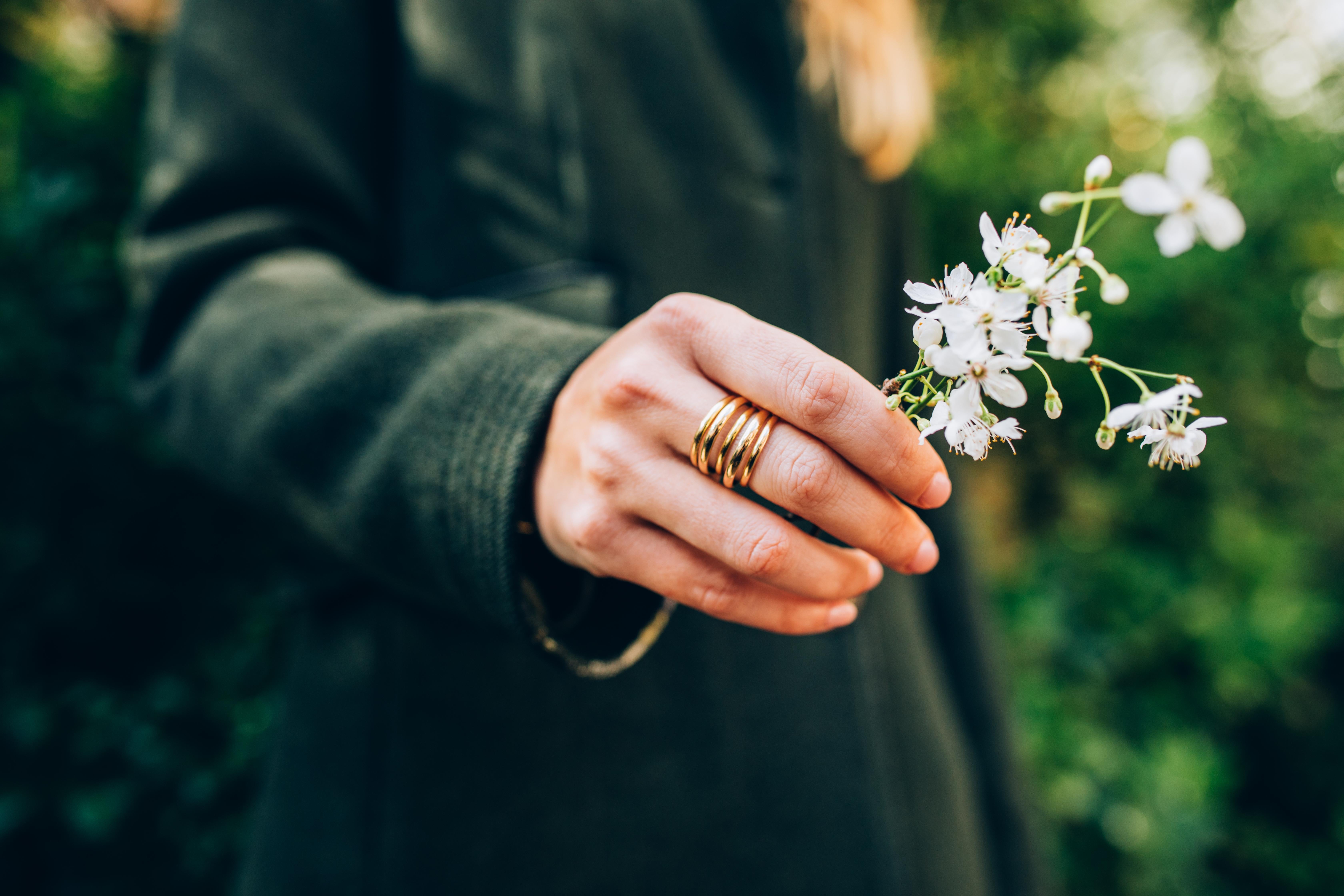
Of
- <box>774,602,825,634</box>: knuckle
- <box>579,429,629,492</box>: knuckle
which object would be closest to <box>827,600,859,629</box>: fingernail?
<box>774,602,825,634</box>: knuckle

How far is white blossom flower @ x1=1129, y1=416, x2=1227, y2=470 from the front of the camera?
17.3 inches

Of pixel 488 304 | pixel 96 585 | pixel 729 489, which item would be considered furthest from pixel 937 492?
pixel 96 585

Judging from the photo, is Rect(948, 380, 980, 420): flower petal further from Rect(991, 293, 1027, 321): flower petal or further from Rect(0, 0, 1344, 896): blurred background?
Rect(0, 0, 1344, 896): blurred background

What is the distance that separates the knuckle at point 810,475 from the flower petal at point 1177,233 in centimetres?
23

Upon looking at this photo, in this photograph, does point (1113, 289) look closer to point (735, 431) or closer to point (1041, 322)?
point (1041, 322)

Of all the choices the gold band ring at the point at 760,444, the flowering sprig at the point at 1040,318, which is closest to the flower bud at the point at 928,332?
the flowering sprig at the point at 1040,318

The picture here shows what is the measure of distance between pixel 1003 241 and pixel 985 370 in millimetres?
88

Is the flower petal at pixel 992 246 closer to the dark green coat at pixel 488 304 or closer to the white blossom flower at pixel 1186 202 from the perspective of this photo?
the white blossom flower at pixel 1186 202

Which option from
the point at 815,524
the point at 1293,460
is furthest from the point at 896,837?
the point at 1293,460

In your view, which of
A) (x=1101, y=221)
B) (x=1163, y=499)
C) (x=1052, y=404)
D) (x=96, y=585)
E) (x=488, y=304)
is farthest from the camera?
(x=1163, y=499)

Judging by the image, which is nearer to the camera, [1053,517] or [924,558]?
[924,558]

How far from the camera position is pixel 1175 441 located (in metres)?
0.45

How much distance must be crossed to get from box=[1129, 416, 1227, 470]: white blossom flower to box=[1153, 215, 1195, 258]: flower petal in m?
0.11

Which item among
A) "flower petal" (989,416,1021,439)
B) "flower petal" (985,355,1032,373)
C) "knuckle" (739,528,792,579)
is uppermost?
"flower petal" (985,355,1032,373)
